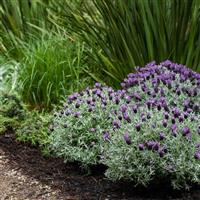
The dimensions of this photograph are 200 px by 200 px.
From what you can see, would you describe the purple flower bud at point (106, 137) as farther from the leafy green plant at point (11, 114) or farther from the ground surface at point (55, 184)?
the leafy green plant at point (11, 114)

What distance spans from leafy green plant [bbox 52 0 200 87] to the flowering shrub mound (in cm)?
52

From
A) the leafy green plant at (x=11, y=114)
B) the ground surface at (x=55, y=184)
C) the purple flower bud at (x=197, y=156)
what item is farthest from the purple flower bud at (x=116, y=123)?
the leafy green plant at (x=11, y=114)

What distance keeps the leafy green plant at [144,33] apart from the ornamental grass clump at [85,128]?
3.59ft

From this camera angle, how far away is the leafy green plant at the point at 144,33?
582 cm

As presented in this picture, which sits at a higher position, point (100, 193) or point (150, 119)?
point (150, 119)

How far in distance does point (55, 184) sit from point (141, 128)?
0.82 m

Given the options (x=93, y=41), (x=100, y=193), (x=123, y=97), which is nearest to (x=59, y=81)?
(x=93, y=41)

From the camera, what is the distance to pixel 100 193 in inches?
171

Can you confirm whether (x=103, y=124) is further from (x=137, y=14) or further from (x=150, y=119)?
(x=137, y=14)

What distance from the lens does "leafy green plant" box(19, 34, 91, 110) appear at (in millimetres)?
6547

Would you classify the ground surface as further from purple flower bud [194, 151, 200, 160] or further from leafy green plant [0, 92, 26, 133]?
leafy green plant [0, 92, 26, 133]

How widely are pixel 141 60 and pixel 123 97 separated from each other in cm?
113

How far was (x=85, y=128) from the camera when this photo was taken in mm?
4762

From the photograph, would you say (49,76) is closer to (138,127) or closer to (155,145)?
(138,127)
